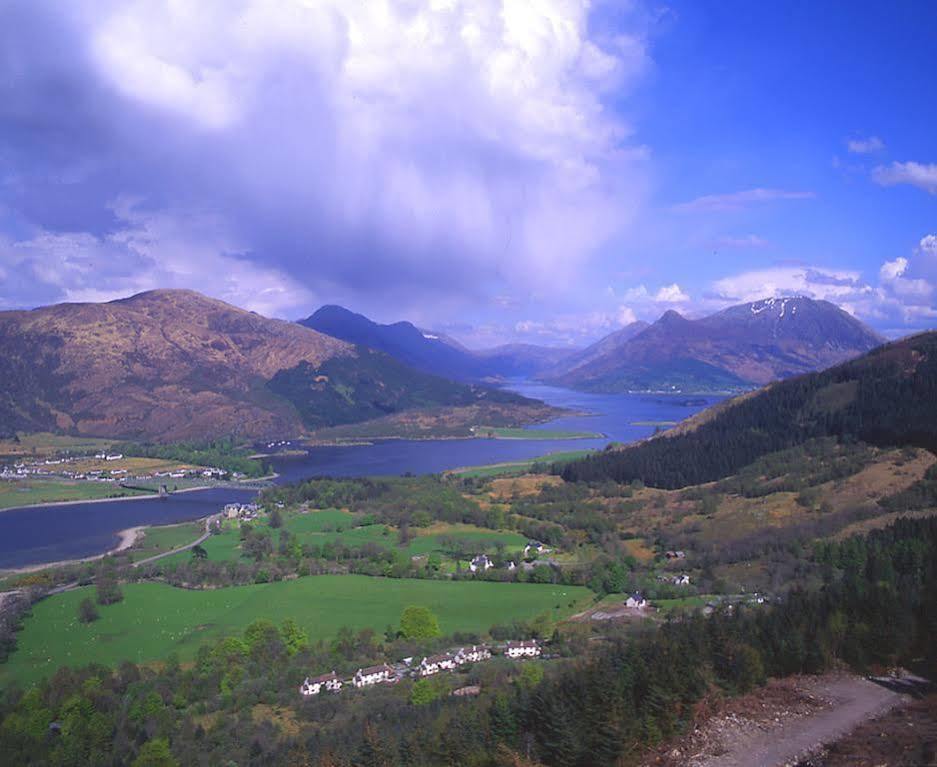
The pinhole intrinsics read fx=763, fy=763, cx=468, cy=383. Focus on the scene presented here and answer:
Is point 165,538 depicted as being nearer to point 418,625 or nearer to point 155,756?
point 418,625

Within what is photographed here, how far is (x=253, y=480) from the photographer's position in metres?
88.8

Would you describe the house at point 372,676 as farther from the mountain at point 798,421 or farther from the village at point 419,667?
the mountain at point 798,421

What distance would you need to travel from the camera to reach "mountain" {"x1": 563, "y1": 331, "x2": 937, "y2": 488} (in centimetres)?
6462

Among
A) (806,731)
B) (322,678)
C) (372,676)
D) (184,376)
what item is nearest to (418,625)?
(372,676)

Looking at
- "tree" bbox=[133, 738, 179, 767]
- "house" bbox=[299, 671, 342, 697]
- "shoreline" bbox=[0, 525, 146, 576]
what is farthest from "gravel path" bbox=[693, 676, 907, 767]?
"shoreline" bbox=[0, 525, 146, 576]

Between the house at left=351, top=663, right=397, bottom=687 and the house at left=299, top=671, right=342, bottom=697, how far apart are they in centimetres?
61

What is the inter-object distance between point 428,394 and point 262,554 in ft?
429

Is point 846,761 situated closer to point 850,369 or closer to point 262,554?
point 262,554

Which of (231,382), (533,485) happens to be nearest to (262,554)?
(533,485)

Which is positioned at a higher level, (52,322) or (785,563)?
(52,322)

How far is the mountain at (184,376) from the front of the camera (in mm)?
131750

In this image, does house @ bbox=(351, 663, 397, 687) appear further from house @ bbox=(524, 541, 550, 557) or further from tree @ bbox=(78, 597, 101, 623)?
house @ bbox=(524, 541, 550, 557)

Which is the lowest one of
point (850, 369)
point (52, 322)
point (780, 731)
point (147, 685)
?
point (147, 685)

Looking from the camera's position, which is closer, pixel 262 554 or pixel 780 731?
pixel 780 731
